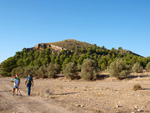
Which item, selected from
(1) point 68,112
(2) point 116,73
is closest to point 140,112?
(1) point 68,112

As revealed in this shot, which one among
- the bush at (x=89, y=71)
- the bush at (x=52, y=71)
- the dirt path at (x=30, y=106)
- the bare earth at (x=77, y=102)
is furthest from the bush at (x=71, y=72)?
the dirt path at (x=30, y=106)

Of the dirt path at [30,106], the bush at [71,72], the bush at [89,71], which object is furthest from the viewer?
the bush at [71,72]

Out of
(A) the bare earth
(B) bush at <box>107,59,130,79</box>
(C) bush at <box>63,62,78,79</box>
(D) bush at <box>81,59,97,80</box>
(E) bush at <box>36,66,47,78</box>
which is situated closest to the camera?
(A) the bare earth

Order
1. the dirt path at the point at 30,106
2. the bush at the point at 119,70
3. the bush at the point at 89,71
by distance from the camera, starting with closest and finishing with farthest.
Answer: the dirt path at the point at 30,106 < the bush at the point at 119,70 < the bush at the point at 89,71

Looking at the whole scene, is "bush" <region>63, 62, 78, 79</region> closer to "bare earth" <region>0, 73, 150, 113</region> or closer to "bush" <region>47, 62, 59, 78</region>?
"bush" <region>47, 62, 59, 78</region>

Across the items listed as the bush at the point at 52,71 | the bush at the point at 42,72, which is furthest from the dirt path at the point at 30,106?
the bush at the point at 42,72

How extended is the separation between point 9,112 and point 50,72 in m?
39.7

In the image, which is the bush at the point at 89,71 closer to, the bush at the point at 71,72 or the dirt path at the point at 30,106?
the bush at the point at 71,72

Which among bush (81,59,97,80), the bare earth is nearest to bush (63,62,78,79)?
bush (81,59,97,80)

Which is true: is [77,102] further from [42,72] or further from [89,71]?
[42,72]

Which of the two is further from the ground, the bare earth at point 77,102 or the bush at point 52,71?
the bush at point 52,71

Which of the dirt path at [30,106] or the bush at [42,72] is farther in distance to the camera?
the bush at [42,72]

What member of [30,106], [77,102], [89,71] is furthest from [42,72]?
[30,106]

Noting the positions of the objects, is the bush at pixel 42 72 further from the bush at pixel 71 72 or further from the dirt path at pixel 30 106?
the dirt path at pixel 30 106
